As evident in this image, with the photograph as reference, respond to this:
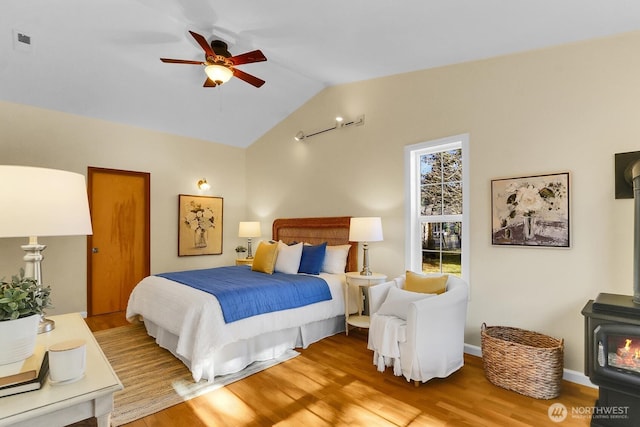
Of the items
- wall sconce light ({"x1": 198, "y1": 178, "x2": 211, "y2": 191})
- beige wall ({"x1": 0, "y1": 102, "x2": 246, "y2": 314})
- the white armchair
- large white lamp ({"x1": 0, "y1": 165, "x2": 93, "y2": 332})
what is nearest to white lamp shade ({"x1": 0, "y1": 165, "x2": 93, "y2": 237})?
large white lamp ({"x1": 0, "y1": 165, "x2": 93, "y2": 332})

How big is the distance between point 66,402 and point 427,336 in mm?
2295

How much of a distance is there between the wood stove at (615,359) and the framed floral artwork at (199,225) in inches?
207

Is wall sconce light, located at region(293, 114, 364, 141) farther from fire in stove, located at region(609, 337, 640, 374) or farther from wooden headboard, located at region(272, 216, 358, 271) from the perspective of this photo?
fire in stove, located at region(609, 337, 640, 374)

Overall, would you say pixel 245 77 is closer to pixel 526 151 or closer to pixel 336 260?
pixel 336 260

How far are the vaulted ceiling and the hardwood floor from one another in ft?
9.46

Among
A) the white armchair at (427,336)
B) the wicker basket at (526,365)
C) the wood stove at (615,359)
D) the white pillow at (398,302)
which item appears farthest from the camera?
the white pillow at (398,302)

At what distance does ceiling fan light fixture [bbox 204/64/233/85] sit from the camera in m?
3.04

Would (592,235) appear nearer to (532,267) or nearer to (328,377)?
(532,267)

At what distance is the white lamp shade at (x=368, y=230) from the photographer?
147 inches

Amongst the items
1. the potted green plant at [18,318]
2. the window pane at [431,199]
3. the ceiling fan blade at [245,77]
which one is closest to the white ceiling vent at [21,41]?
the ceiling fan blade at [245,77]

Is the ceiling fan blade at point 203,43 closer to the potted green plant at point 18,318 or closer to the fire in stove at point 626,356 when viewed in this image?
the potted green plant at point 18,318

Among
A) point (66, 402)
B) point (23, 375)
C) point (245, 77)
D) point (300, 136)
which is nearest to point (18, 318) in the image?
point (23, 375)

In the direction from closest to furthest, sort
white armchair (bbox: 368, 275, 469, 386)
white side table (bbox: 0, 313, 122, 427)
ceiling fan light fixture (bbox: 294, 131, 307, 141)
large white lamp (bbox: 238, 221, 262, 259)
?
white side table (bbox: 0, 313, 122, 427) < white armchair (bbox: 368, 275, 469, 386) < ceiling fan light fixture (bbox: 294, 131, 307, 141) < large white lamp (bbox: 238, 221, 262, 259)

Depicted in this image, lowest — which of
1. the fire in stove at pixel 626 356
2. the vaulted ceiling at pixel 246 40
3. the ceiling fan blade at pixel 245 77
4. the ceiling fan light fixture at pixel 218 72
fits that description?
the fire in stove at pixel 626 356
